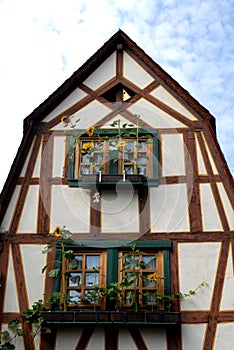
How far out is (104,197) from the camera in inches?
317

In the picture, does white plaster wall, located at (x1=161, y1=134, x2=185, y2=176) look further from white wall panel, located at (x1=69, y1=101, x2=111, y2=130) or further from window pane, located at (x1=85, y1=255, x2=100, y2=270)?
window pane, located at (x1=85, y1=255, x2=100, y2=270)

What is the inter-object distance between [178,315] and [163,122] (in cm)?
289

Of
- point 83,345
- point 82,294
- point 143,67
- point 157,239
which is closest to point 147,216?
point 157,239

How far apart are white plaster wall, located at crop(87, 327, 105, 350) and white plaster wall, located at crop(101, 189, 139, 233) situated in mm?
1315

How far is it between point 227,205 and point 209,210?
9.7 inches

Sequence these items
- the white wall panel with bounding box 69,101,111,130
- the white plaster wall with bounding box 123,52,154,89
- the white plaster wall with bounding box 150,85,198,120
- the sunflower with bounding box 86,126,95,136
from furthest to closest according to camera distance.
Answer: the white plaster wall with bounding box 123,52,154,89 < the white wall panel with bounding box 69,101,111,130 < the white plaster wall with bounding box 150,85,198,120 < the sunflower with bounding box 86,126,95,136

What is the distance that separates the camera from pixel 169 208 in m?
7.93

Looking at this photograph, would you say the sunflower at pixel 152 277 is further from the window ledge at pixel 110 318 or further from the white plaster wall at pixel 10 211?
the white plaster wall at pixel 10 211

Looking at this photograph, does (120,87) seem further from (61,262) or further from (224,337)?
(224,337)

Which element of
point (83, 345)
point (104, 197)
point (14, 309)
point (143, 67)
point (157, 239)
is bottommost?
point (83, 345)

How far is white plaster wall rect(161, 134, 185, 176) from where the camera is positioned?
822 cm

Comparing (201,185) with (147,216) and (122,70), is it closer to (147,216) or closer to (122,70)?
(147,216)

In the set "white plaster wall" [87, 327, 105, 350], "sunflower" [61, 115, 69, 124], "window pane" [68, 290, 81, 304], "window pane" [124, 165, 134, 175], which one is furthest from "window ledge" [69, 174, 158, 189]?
"white plaster wall" [87, 327, 105, 350]

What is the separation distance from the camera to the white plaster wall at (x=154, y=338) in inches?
281
